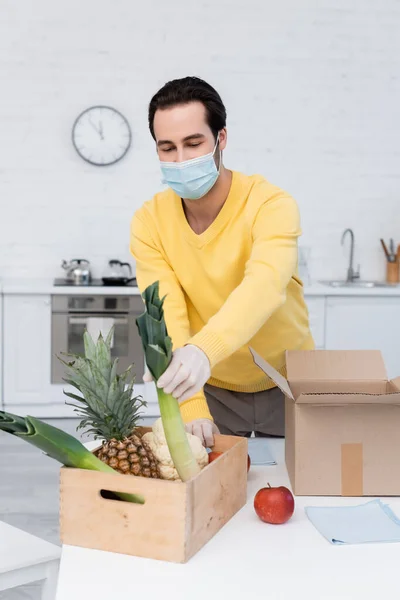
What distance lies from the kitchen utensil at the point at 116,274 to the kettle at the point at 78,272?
0.37 ft

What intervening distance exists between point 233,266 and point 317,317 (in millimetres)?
2922

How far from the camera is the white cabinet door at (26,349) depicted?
4.79 m

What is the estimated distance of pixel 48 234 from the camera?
17.3ft

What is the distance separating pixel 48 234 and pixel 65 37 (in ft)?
4.21

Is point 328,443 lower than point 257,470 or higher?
higher

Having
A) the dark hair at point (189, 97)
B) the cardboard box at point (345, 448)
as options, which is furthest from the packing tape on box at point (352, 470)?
the dark hair at point (189, 97)

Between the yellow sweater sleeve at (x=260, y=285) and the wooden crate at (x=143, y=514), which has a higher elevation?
the yellow sweater sleeve at (x=260, y=285)

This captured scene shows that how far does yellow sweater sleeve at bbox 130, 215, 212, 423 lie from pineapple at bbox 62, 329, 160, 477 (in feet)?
1.85

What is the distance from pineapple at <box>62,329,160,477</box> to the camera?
135 centimetres

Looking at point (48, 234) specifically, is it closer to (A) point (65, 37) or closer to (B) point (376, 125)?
(A) point (65, 37)

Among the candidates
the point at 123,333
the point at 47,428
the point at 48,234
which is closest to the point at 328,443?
the point at 47,428

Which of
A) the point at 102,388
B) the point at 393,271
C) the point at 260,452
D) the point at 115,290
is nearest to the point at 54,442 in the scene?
the point at 102,388

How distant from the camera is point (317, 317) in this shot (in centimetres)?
488

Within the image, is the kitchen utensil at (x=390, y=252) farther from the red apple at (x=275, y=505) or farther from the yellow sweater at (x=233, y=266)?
the red apple at (x=275, y=505)
